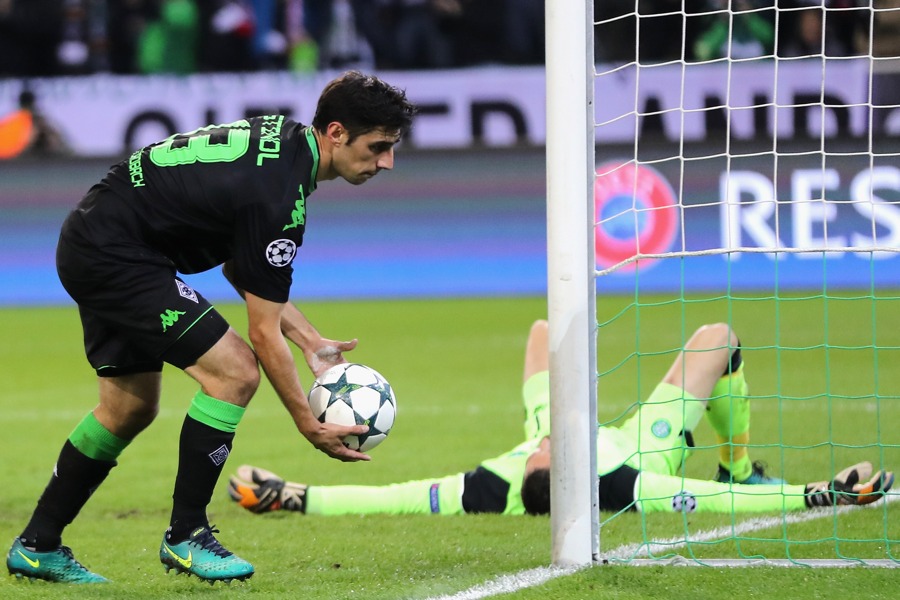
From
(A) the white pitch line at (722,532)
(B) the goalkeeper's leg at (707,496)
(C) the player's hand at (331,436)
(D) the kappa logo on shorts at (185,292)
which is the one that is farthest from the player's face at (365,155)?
(B) the goalkeeper's leg at (707,496)

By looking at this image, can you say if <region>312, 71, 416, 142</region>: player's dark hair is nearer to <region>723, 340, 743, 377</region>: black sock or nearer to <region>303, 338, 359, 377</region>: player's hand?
<region>303, 338, 359, 377</region>: player's hand

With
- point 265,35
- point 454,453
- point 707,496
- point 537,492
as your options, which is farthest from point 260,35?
point 707,496

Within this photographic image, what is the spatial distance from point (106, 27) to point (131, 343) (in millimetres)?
13701

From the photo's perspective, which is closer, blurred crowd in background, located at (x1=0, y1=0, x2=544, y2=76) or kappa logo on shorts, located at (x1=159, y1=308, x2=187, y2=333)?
kappa logo on shorts, located at (x1=159, y1=308, x2=187, y2=333)

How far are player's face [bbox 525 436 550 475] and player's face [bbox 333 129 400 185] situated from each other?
5.15 feet

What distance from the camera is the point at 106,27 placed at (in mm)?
16938

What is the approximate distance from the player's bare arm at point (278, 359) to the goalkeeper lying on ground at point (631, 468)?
1390 mm

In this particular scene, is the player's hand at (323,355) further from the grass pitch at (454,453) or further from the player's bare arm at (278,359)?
the grass pitch at (454,453)

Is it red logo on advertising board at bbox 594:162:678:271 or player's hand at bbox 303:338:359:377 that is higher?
red logo on advertising board at bbox 594:162:678:271

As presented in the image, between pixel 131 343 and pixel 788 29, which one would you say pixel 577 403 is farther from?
pixel 788 29

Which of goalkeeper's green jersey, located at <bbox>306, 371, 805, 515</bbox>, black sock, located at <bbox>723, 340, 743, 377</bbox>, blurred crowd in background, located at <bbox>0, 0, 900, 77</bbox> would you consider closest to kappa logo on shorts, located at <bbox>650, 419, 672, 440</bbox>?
goalkeeper's green jersey, located at <bbox>306, 371, 805, 515</bbox>

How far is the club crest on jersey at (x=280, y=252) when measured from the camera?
387cm

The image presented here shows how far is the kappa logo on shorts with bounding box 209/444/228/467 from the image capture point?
160 inches

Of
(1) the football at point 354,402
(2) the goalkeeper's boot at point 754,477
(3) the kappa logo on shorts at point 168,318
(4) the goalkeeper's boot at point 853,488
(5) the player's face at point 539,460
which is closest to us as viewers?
(3) the kappa logo on shorts at point 168,318
